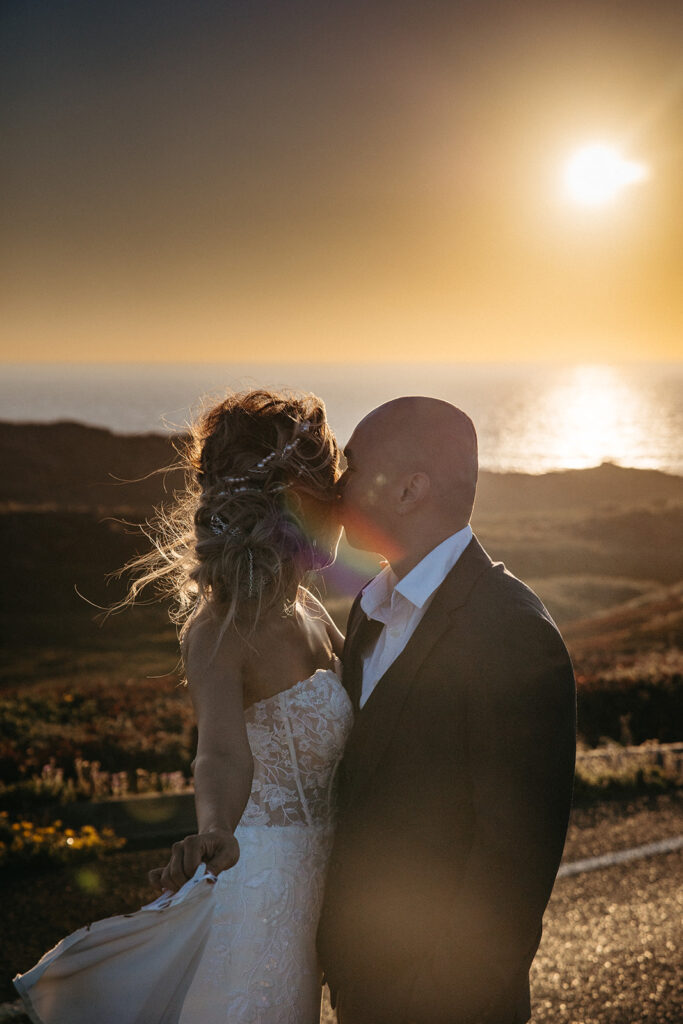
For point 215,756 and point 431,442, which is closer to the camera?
point 215,756

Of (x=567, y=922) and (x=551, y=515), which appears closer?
(x=567, y=922)

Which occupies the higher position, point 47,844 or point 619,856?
point 47,844

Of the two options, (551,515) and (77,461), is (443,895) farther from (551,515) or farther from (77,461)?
(551,515)

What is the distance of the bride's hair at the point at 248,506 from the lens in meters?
2.86

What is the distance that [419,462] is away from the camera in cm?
289

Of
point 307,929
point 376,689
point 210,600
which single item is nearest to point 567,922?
point 307,929

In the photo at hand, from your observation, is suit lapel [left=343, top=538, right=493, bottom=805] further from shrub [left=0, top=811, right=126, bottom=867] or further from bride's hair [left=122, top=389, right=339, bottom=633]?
shrub [left=0, top=811, right=126, bottom=867]

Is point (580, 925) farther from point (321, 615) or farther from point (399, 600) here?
point (399, 600)

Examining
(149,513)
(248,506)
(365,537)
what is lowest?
(149,513)

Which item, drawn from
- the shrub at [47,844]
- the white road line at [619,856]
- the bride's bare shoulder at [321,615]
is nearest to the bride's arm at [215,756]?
the bride's bare shoulder at [321,615]

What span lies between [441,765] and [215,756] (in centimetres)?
70

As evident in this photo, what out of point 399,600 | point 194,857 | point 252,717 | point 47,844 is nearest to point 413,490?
point 399,600

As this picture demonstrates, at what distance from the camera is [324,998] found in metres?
4.75

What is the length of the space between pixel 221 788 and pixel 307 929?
0.79 metres
